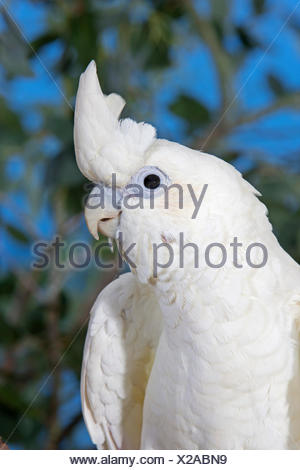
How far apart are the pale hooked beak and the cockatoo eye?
3cm

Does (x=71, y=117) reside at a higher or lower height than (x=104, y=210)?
higher

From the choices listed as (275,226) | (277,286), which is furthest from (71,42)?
(277,286)

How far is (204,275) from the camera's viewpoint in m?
0.92

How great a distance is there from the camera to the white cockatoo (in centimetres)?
90

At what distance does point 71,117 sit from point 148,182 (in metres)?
0.80

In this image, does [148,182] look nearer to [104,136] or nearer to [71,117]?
[104,136]

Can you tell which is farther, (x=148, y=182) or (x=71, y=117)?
(x=71, y=117)

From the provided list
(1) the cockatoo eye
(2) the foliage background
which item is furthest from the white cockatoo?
(2) the foliage background
